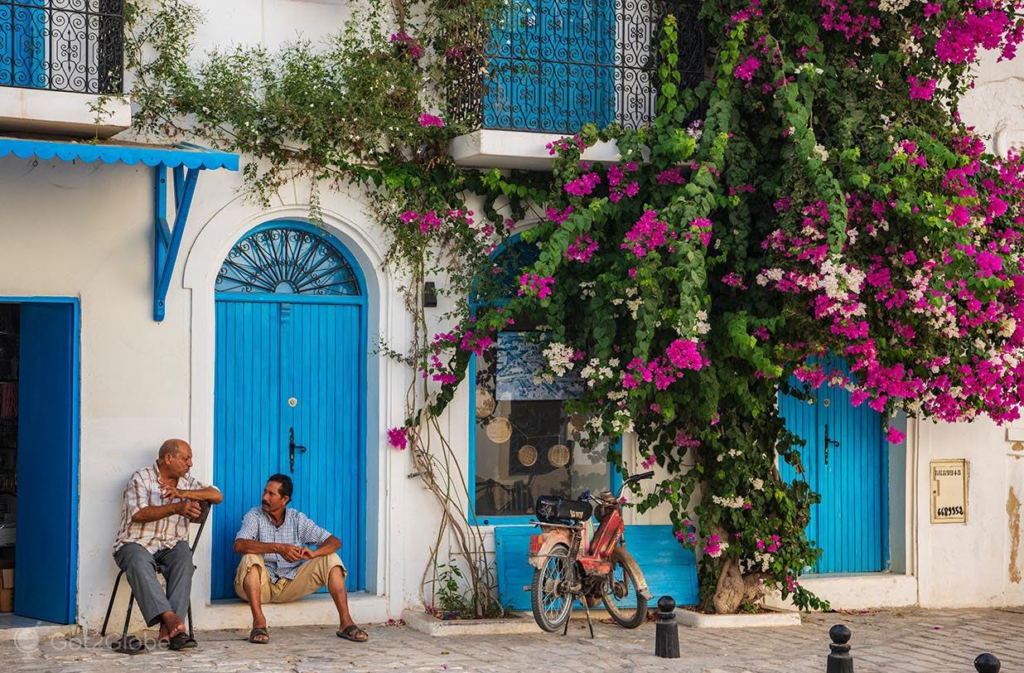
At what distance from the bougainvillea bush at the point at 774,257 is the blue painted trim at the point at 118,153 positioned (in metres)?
2.42

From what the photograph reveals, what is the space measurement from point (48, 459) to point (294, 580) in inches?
76.9

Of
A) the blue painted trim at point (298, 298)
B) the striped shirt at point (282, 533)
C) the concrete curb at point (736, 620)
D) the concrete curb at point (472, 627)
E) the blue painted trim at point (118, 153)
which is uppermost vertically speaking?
the blue painted trim at point (118, 153)

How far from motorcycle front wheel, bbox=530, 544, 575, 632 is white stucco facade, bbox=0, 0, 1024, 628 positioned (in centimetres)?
118

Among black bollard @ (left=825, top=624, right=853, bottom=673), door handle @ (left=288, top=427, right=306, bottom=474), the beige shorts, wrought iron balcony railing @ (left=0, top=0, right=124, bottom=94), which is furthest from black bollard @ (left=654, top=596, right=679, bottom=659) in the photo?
wrought iron balcony railing @ (left=0, top=0, right=124, bottom=94)

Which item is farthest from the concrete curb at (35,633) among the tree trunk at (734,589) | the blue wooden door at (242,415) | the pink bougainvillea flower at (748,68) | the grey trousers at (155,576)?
the pink bougainvillea flower at (748,68)

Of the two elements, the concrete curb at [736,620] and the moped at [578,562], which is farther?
the concrete curb at [736,620]

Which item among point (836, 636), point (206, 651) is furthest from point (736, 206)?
point (206, 651)

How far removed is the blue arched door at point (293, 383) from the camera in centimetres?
1063

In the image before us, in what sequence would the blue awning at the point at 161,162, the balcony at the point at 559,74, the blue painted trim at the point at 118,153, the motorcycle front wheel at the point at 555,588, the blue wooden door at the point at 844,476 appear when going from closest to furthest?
the blue painted trim at the point at 118,153 < the blue awning at the point at 161,162 < the motorcycle front wheel at the point at 555,588 < the balcony at the point at 559,74 < the blue wooden door at the point at 844,476

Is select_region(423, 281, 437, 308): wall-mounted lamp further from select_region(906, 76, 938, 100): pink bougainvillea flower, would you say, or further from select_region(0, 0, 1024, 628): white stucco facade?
select_region(906, 76, 938, 100): pink bougainvillea flower

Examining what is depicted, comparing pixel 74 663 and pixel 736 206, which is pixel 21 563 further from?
pixel 736 206

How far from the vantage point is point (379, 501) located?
35.8 ft

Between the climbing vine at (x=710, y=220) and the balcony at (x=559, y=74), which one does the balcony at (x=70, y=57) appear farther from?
the balcony at (x=559, y=74)

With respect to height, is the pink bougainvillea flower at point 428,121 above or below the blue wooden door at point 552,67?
below
